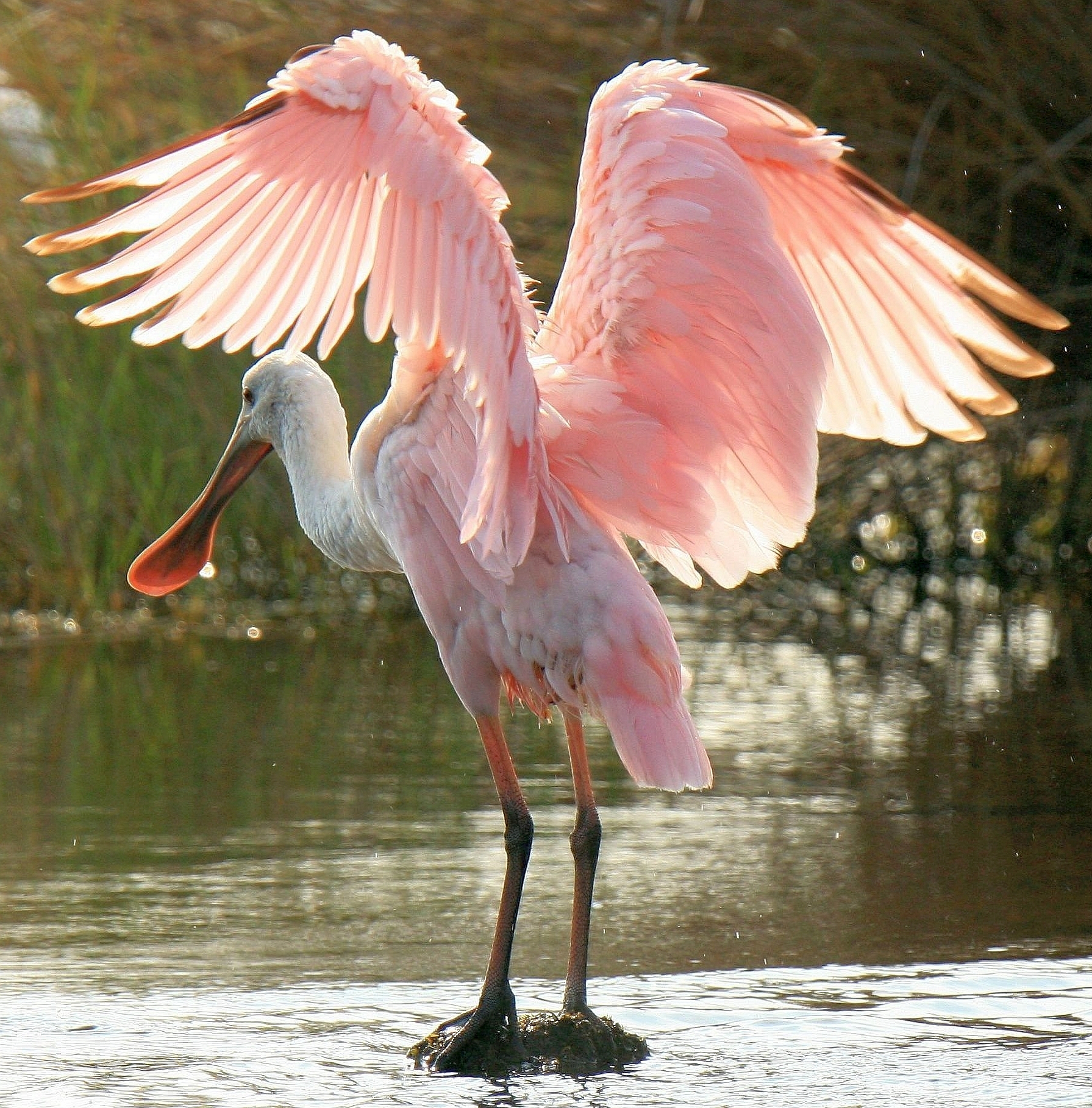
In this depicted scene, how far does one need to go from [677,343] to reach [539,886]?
58.2 inches

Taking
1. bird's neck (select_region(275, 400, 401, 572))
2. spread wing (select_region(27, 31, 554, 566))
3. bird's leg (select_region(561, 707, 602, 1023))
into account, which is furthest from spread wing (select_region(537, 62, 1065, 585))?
bird's neck (select_region(275, 400, 401, 572))

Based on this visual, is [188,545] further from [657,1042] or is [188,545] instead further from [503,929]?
[657,1042]

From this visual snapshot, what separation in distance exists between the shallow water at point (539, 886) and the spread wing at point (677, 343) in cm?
90

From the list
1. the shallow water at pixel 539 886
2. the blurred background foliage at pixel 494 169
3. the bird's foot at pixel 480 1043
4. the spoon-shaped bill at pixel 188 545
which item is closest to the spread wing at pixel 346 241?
the bird's foot at pixel 480 1043

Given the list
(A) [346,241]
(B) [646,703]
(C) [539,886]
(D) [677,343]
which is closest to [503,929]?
(B) [646,703]

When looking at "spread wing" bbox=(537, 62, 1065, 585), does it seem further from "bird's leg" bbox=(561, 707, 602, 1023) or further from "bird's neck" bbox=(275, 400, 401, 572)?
"bird's neck" bbox=(275, 400, 401, 572)

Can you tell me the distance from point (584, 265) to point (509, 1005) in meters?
1.45

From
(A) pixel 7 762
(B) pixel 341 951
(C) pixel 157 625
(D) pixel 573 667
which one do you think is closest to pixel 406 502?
(D) pixel 573 667

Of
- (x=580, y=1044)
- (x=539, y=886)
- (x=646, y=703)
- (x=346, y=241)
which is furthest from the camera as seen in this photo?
(x=539, y=886)

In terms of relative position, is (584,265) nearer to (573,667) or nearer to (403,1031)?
(573,667)

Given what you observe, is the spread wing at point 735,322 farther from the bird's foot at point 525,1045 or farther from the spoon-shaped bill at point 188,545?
the spoon-shaped bill at point 188,545

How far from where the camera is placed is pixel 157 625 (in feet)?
28.5

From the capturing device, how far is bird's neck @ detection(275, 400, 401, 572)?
474cm

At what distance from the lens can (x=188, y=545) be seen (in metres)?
5.73
